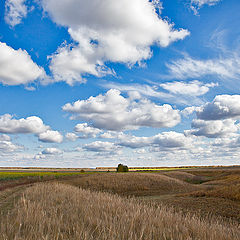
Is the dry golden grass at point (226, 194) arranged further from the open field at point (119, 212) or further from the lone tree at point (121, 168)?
the lone tree at point (121, 168)

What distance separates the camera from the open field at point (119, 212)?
4.95 metres

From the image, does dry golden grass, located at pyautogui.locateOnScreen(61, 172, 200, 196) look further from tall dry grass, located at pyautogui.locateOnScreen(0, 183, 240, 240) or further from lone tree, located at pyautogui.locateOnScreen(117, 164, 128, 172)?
lone tree, located at pyautogui.locateOnScreen(117, 164, 128, 172)

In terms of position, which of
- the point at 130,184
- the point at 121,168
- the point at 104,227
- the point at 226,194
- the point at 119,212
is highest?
the point at 121,168

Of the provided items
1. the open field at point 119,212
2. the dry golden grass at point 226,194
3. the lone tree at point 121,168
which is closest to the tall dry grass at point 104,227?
the open field at point 119,212

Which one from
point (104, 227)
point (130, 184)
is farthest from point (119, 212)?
point (130, 184)

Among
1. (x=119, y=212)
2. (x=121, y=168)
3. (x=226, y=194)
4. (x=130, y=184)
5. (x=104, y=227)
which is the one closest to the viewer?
(x=104, y=227)

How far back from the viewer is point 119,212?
23.3 feet

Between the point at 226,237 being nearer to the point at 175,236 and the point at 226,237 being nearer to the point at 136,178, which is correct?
the point at 175,236

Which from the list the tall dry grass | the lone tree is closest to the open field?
the tall dry grass

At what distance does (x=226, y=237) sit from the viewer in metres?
5.34

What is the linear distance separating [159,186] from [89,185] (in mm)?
9414

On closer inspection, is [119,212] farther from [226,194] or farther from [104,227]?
[226,194]

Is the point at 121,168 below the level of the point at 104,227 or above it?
above

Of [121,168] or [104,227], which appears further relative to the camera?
[121,168]
